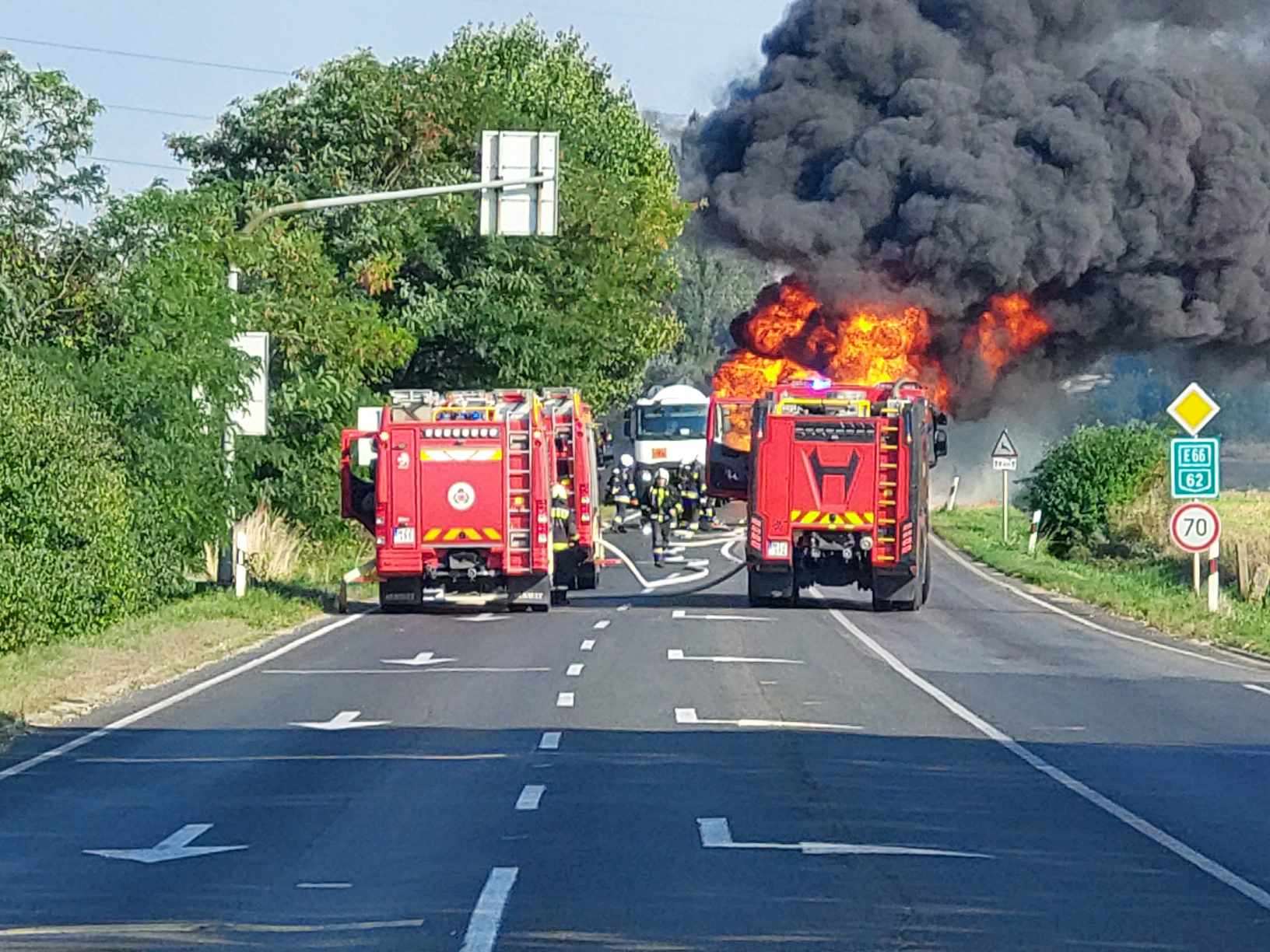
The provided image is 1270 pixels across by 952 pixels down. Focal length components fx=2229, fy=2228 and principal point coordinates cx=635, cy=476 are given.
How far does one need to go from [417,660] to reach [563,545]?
10280 mm

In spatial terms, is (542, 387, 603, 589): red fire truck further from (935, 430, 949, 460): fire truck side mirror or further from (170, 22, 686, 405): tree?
(170, 22, 686, 405): tree

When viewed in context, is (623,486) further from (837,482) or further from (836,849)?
(836,849)

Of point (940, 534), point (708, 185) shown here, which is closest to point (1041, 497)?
point (940, 534)

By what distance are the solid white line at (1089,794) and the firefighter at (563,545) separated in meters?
10.3

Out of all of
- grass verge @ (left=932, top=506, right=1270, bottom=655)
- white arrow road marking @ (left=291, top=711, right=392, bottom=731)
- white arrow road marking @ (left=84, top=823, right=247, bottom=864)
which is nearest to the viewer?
white arrow road marking @ (left=84, top=823, right=247, bottom=864)

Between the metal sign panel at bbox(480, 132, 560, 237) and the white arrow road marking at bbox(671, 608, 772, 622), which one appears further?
the white arrow road marking at bbox(671, 608, 772, 622)

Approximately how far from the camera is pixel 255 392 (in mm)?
31828

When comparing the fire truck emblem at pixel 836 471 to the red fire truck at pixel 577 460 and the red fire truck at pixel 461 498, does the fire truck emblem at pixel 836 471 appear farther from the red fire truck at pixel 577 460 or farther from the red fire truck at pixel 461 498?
the red fire truck at pixel 577 460

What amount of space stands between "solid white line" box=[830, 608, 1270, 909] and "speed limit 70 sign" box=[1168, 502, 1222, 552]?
639 centimetres

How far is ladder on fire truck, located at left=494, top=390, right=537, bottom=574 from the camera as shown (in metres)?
31.3

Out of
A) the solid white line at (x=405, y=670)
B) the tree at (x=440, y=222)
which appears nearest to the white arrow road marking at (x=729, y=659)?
the solid white line at (x=405, y=670)

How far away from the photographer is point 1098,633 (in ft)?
98.4

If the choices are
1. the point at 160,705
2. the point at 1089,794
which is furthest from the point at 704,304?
the point at 1089,794

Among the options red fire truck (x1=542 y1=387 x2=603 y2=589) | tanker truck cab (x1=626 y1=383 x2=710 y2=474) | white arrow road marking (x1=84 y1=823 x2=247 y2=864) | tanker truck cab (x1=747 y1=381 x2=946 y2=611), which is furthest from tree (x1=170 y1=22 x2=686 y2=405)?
white arrow road marking (x1=84 y1=823 x2=247 y2=864)
